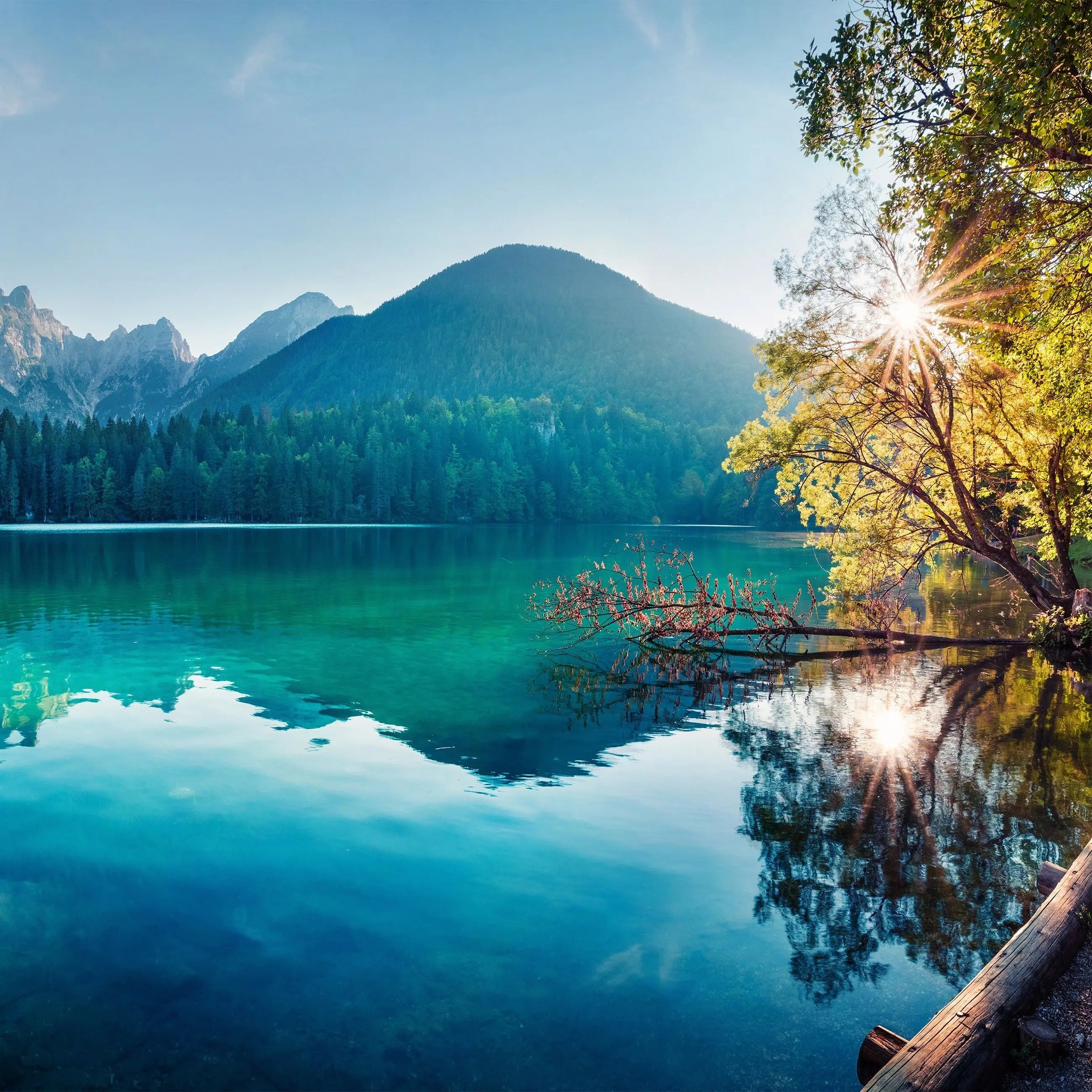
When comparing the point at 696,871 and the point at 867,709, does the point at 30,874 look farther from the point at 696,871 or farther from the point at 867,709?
the point at 867,709

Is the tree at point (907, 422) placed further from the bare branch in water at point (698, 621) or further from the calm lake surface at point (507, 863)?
the calm lake surface at point (507, 863)

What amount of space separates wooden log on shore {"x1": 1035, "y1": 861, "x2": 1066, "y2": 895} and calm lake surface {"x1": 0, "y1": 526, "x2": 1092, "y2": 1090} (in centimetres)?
54

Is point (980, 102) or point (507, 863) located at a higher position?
point (980, 102)

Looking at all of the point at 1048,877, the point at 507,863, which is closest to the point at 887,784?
the point at 1048,877

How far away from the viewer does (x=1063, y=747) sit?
12812 mm

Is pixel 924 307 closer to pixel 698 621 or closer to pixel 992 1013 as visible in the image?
pixel 698 621

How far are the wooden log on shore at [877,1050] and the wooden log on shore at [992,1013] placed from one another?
0.27 metres

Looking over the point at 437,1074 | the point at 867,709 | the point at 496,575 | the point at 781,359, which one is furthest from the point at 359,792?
the point at 496,575

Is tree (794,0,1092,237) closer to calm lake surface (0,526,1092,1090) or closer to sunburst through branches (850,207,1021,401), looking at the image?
sunburst through branches (850,207,1021,401)

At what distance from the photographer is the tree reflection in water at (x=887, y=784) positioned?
721 centimetres

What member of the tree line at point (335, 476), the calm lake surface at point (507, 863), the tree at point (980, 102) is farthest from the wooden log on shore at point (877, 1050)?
the tree line at point (335, 476)

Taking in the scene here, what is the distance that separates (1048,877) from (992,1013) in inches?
125

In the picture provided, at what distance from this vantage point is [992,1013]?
450cm

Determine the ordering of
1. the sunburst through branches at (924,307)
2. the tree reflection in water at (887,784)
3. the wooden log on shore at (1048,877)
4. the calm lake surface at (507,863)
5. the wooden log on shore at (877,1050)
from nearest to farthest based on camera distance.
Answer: the wooden log on shore at (877,1050) → the calm lake surface at (507,863) → the wooden log on shore at (1048,877) → the tree reflection in water at (887,784) → the sunburst through branches at (924,307)
